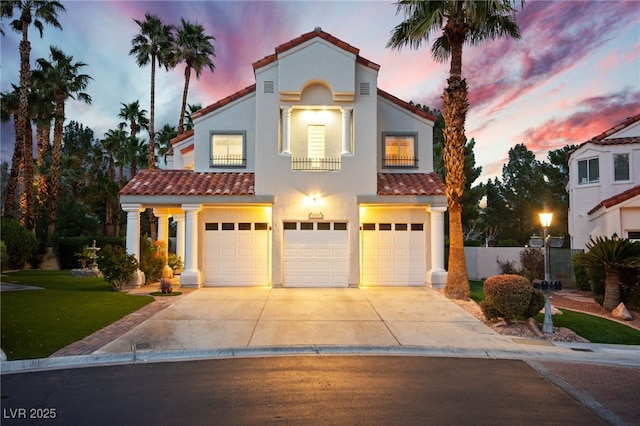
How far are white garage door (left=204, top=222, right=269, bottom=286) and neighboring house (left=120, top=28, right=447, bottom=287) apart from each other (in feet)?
0.13

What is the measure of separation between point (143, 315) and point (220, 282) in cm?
536

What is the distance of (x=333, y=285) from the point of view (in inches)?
669

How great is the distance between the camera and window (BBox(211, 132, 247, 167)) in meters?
18.3

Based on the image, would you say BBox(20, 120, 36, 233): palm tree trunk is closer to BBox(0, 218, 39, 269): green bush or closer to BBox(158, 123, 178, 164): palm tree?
BBox(0, 218, 39, 269): green bush

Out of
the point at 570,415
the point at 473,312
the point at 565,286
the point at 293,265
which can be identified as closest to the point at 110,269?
the point at 293,265

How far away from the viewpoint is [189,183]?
1742 cm

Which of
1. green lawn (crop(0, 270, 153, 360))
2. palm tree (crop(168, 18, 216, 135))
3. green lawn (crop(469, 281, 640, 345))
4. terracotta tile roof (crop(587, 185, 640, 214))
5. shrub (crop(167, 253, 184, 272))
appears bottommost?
green lawn (crop(469, 281, 640, 345))

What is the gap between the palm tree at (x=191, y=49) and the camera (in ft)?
101

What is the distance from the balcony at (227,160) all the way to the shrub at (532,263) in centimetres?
1371

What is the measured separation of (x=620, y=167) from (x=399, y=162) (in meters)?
12.0

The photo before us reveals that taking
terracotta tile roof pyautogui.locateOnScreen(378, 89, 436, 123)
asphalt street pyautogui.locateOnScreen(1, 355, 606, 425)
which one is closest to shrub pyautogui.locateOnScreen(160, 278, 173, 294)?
asphalt street pyautogui.locateOnScreen(1, 355, 606, 425)

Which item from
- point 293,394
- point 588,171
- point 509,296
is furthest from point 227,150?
point 588,171

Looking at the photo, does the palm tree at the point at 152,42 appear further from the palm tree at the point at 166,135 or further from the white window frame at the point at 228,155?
the white window frame at the point at 228,155

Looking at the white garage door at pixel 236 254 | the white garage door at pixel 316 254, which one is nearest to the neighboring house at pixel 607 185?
the white garage door at pixel 316 254
